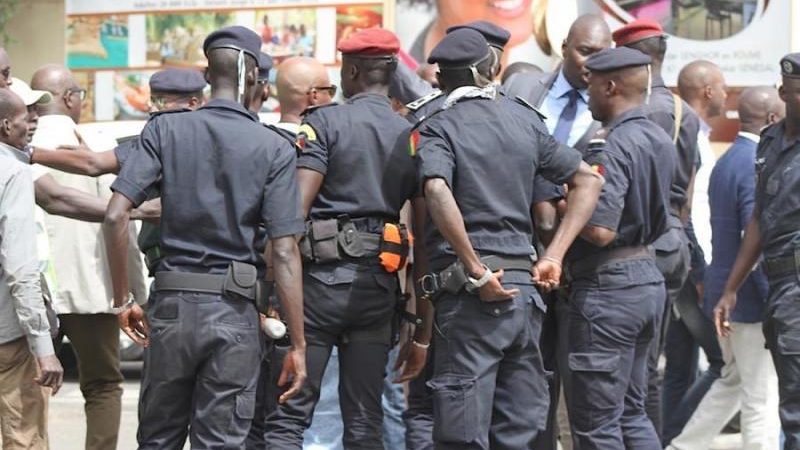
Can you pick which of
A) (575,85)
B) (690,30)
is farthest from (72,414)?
(690,30)

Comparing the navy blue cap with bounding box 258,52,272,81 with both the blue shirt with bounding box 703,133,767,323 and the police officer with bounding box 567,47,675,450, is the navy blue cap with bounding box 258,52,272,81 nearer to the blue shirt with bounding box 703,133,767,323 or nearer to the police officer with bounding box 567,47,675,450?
the police officer with bounding box 567,47,675,450

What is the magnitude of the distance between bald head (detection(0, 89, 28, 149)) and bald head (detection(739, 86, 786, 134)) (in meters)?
4.26

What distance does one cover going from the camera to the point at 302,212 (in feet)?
19.4

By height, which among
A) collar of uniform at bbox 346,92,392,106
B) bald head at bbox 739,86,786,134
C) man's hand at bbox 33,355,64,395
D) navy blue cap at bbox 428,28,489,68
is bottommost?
man's hand at bbox 33,355,64,395

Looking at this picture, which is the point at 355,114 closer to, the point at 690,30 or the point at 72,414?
the point at 72,414

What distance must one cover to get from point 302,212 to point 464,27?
3.59 feet

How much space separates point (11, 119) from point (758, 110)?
437cm

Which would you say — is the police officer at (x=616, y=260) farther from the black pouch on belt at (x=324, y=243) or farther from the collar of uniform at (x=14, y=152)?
the collar of uniform at (x=14, y=152)

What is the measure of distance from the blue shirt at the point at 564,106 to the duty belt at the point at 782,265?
3.68 feet

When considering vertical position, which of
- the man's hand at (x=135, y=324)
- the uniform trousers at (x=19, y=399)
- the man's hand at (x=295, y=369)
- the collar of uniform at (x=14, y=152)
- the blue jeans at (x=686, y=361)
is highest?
the collar of uniform at (x=14, y=152)

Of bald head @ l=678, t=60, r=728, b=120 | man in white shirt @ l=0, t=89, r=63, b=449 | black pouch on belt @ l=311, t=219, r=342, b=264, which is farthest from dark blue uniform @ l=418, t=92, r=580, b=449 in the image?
bald head @ l=678, t=60, r=728, b=120

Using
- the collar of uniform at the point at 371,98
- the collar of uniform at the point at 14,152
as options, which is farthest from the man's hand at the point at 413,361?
the collar of uniform at the point at 14,152

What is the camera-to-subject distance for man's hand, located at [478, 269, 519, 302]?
589cm

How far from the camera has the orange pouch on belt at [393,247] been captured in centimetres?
637
